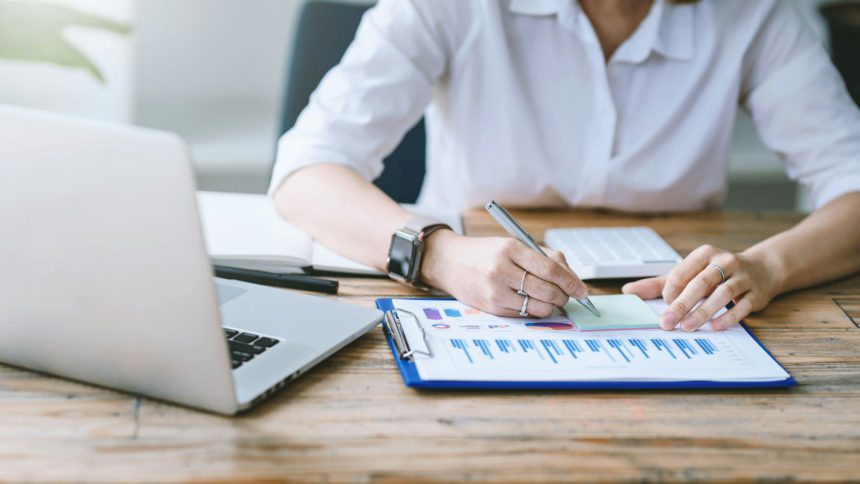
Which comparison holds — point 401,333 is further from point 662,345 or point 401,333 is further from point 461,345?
point 662,345

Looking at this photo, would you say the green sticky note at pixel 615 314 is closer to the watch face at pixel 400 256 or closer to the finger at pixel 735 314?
the finger at pixel 735 314

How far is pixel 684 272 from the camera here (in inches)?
41.9

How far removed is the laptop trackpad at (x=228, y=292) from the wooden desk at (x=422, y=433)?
0.16m

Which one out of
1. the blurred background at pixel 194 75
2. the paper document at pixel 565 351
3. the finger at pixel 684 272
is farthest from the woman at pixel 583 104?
the blurred background at pixel 194 75

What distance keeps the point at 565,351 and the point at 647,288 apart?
0.22 m

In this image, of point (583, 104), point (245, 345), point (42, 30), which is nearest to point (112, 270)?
point (245, 345)

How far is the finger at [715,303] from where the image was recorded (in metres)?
0.98


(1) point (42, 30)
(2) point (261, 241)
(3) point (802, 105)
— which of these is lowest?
(1) point (42, 30)

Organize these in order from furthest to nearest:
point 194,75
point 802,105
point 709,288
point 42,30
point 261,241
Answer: point 194,75 < point 42,30 < point 802,105 < point 261,241 < point 709,288

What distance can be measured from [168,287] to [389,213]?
0.50 metres

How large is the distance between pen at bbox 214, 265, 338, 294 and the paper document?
0.10 meters

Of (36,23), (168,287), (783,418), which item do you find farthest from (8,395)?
(36,23)

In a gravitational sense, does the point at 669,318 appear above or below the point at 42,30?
above

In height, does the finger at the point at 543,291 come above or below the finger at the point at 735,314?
below
